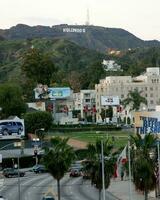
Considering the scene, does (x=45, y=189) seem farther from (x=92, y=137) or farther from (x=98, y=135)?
(x=92, y=137)

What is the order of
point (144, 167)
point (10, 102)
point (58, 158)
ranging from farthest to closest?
point (10, 102) → point (58, 158) → point (144, 167)

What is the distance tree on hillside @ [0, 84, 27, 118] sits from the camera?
164375 millimetres

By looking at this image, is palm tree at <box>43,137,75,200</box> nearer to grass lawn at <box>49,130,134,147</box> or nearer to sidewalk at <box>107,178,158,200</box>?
sidewalk at <box>107,178,158,200</box>

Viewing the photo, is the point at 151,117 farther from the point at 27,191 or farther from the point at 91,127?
the point at 91,127

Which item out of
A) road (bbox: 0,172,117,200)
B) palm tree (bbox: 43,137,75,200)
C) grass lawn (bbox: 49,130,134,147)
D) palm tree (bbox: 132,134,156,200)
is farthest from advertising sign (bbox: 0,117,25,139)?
palm tree (bbox: 132,134,156,200)

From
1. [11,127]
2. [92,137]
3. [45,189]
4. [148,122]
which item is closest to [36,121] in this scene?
[92,137]

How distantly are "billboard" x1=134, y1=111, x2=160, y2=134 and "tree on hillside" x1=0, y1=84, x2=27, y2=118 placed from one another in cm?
9168

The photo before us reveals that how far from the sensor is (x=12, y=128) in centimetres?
13212

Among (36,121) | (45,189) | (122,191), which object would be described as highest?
(36,121)

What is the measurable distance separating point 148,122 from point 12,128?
6476 cm

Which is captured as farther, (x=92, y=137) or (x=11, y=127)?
(x=92, y=137)

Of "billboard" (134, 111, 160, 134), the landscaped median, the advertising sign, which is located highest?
"billboard" (134, 111, 160, 134)

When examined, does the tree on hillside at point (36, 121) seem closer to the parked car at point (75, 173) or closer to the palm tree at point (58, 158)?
the parked car at point (75, 173)

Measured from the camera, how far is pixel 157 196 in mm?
68125
